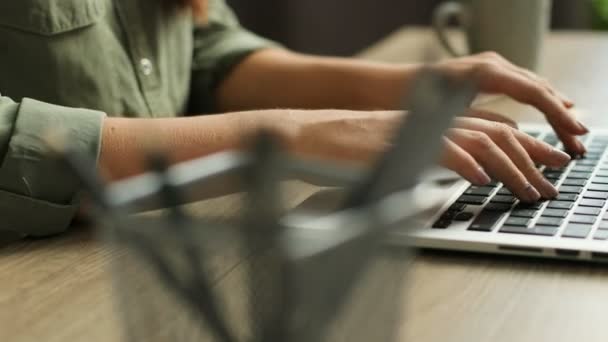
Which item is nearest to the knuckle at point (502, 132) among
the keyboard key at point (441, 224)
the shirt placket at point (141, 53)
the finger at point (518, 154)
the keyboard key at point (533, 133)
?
the finger at point (518, 154)

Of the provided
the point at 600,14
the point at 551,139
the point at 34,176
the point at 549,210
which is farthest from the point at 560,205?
the point at 600,14

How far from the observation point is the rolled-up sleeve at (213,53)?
3.85 ft

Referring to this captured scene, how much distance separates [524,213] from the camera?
66 centimetres

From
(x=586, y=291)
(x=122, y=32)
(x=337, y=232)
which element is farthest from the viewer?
(x=122, y=32)

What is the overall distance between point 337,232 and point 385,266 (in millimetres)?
44

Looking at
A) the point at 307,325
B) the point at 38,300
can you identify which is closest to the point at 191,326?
the point at 307,325

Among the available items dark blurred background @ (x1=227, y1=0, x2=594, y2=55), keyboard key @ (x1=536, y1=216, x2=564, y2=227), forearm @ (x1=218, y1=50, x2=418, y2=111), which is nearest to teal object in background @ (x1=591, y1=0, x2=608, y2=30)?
dark blurred background @ (x1=227, y1=0, x2=594, y2=55)

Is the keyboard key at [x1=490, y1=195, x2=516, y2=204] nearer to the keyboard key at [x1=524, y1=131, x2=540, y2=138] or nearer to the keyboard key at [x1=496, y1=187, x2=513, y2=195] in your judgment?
the keyboard key at [x1=496, y1=187, x2=513, y2=195]

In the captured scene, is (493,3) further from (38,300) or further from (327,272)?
(327,272)

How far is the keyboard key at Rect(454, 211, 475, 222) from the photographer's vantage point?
66cm

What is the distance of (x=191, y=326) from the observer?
353mm

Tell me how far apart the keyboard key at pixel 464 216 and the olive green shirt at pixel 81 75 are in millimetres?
279

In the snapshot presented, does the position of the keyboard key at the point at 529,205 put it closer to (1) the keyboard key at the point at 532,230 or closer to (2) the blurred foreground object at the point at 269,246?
(1) the keyboard key at the point at 532,230

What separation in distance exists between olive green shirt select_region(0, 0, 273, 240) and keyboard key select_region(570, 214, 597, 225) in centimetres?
36
